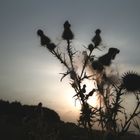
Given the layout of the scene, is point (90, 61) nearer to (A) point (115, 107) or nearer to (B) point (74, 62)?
(B) point (74, 62)

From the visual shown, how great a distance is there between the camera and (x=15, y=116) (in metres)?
31.5

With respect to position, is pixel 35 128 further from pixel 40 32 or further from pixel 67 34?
pixel 40 32

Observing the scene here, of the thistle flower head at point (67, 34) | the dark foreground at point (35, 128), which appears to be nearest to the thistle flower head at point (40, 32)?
the thistle flower head at point (67, 34)

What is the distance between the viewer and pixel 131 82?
13.4 metres

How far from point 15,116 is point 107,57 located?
60.8ft

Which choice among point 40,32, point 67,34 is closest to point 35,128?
point 67,34

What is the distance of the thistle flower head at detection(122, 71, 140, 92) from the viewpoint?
13198 mm

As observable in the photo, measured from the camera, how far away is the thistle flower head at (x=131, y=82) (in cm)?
1320

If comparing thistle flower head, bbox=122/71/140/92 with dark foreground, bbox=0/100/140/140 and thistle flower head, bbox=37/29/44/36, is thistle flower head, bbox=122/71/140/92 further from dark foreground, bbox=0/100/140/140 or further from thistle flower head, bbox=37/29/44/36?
thistle flower head, bbox=37/29/44/36

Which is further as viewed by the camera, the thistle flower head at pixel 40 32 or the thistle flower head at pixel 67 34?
the thistle flower head at pixel 40 32

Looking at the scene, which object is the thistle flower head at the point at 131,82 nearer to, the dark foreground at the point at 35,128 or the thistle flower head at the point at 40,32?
the dark foreground at the point at 35,128

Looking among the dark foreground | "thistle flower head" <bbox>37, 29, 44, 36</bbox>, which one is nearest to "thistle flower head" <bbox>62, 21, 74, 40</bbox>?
"thistle flower head" <bbox>37, 29, 44, 36</bbox>

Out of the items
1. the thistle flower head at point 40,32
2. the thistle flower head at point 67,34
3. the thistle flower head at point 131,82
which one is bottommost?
the thistle flower head at point 131,82

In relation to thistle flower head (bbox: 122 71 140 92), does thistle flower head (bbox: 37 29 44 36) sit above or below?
above
